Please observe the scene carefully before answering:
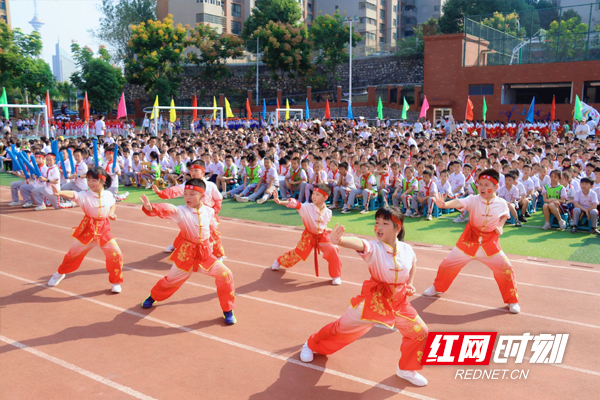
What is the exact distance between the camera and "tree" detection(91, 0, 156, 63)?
54.7 metres

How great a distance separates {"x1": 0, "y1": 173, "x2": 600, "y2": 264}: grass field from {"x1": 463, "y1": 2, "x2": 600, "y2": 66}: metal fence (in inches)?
915

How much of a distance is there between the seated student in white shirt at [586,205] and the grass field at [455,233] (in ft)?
0.80

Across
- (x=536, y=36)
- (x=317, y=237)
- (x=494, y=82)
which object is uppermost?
(x=536, y=36)

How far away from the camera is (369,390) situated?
4.70 metres

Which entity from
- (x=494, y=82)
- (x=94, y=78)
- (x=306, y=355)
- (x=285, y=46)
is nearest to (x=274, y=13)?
(x=285, y=46)

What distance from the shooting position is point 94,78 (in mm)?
41531

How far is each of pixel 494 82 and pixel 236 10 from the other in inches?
1299

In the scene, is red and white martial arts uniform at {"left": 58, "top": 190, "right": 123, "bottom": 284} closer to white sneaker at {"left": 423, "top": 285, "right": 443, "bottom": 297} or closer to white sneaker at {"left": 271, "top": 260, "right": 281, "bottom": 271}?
white sneaker at {"left": 271, "top": 260, "right": 281, "bottom": 271}

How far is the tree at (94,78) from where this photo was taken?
136 feet

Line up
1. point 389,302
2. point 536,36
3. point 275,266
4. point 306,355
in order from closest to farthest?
point 389,302
point 306,355
point 275,266
point 536,36

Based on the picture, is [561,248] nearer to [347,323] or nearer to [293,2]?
[347,323]

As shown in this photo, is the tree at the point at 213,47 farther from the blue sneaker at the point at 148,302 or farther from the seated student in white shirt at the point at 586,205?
A: the blue sneaker at the point at 148,302

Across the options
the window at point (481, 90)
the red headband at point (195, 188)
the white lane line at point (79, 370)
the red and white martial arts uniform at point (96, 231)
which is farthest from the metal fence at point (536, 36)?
the white lane line at point (79, 370)

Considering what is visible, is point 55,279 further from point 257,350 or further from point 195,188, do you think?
point 257,350
